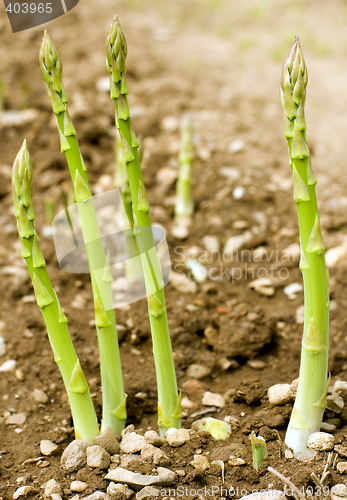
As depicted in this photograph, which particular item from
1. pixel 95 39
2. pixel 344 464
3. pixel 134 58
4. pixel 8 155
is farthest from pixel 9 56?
pixel 344 464

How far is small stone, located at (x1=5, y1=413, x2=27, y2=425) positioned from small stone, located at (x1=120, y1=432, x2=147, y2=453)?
20.2 inches

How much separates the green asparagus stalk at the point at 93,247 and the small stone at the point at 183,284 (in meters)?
1.17

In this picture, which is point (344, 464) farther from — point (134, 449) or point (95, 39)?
point (95, 39)

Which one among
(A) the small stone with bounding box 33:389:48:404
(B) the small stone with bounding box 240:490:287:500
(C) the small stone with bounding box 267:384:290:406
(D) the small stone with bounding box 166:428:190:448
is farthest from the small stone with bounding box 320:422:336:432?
(A) the small stone with bounding box 33:389:48:404

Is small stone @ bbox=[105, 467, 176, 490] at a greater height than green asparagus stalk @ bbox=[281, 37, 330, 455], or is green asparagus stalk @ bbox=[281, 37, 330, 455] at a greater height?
green asparagus stalk @ bbox=[281, 37, 330, 455]

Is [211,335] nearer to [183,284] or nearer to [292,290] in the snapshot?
[183,284]

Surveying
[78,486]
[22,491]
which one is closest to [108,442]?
[78,486]

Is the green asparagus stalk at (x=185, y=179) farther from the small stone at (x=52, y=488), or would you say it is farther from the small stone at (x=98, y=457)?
the small stone at (x=52, y=488)

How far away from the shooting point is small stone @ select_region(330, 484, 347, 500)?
170cm

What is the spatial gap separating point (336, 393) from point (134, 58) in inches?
190

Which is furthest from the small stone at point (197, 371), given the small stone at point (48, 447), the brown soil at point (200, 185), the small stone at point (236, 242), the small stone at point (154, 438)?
the small stone at point (236, 242)

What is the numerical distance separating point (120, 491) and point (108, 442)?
0.24m

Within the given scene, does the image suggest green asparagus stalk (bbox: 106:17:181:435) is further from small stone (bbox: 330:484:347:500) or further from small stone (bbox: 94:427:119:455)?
small stone (bbox: 330:484:347:500)

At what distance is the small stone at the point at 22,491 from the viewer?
181 cm
